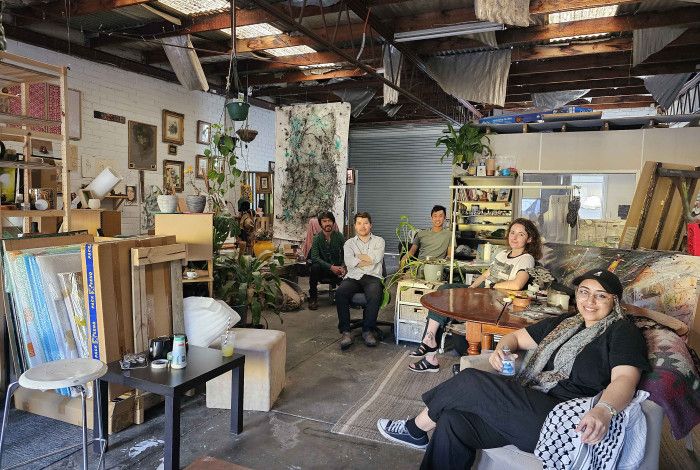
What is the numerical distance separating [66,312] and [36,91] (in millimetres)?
3647

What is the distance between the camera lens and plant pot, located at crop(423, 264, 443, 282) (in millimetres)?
4613

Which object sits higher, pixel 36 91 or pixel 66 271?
pixel 36 91

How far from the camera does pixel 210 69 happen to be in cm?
719

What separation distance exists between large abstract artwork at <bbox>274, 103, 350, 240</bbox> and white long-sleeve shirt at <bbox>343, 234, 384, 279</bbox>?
1.68m

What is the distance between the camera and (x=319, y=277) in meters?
5.96

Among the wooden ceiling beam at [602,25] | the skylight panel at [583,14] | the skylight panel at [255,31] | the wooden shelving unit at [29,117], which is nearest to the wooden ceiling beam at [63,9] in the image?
the skylight panel at [255,31]

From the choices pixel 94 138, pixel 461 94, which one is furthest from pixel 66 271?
pixel 461 94

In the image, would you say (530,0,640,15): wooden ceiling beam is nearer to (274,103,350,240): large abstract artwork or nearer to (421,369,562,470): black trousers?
(274,103,350,240): large abstract artwork

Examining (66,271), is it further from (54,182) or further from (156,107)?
(156,107)

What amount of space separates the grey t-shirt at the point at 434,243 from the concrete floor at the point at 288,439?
6.56 ft

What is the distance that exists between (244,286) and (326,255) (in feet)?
5.98

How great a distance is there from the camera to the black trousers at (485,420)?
2010 millimetres

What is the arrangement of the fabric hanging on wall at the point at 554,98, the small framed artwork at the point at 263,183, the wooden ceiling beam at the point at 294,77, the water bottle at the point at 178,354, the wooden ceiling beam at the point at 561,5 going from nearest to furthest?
the water bottle at the point at 178,354 < the wooden ceiling beam at the point at 561,5 < the wooden ceiling beam at the point at 294,77 < the fabric hanging on wall at the point at 554,98 < the small framed artwork at the point at 263,183

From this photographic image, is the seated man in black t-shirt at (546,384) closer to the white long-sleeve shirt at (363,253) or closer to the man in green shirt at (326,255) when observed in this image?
the white long-sleeve shirt at (363,253)
